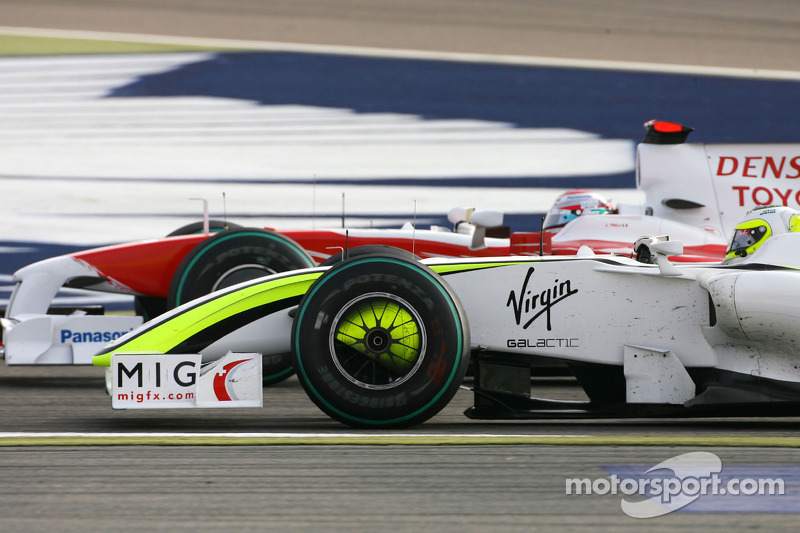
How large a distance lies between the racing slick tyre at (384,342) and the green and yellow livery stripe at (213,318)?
0.42m

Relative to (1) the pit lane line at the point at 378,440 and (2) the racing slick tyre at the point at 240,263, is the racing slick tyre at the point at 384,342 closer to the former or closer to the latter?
(1) the pit lane line at the point at 378,440

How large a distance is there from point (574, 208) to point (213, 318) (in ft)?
13.6

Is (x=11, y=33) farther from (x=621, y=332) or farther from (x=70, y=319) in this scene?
(x=621, y=332)

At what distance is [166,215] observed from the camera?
12070mm

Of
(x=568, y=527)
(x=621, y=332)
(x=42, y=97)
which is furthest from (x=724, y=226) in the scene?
(x=42, y=97)

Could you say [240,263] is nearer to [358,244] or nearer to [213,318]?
[358,244]

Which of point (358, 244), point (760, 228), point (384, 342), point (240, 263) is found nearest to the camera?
point (384, 342)

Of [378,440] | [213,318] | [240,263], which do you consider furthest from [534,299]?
[240,263]

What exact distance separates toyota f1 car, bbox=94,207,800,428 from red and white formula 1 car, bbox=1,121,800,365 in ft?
3.72

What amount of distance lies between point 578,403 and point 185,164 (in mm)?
10066

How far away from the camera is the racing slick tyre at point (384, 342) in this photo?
4242mm

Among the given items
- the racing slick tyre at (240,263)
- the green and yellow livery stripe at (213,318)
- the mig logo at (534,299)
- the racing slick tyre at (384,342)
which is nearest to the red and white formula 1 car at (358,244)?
the racing slick tyre at (240,263)

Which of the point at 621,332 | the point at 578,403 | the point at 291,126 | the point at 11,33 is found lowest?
the point at 578,403

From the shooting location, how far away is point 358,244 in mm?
6984
